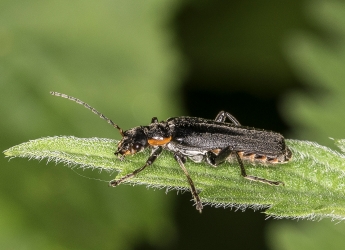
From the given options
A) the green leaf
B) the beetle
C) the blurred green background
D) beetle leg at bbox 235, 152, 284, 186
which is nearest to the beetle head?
the beetle

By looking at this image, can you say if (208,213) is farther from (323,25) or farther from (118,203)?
(323,25)

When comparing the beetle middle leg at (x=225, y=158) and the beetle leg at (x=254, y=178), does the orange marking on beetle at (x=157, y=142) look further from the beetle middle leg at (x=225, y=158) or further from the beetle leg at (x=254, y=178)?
the beetle leg at (x=254, y=178)

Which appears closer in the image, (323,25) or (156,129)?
(156,129)

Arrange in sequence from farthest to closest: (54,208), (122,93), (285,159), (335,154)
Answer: (122,93)
(54,208)
(285,159)
(335,154)

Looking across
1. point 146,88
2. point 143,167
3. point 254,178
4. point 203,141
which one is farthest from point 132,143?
point 146,88

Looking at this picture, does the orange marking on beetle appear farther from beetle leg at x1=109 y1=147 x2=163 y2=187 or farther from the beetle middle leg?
the beetle middle leg

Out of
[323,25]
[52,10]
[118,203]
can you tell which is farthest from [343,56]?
[52,10]

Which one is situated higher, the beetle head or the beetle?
the beetle head
